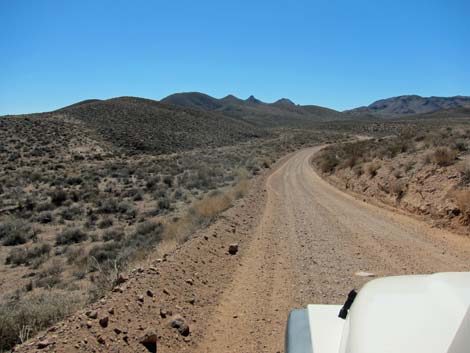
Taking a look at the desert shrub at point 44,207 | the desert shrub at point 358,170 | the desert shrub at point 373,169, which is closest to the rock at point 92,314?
the desert shrub at point 44,207

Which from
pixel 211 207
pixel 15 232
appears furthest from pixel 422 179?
pixel 15 232

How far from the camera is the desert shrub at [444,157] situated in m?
14.7

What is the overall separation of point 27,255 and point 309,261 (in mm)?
9178

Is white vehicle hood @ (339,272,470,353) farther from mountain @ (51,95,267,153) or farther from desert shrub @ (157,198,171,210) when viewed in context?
mountain @ (51,95,267,153)

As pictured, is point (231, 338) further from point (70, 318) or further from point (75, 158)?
point (75, 158)

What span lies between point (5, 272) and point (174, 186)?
47.5ft

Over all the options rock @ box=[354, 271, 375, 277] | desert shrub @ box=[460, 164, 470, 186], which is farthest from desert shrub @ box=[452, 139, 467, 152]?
rock @ box=[354, 271, 375, 277]

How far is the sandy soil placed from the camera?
16.7 feet

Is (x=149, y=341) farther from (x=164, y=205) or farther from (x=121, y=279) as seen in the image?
(x=164, y=205)

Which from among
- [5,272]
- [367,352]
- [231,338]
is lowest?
[5,272]

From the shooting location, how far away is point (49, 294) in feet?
27.2

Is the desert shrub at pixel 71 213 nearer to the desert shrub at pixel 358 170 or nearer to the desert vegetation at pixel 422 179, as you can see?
the desert vegetation at pixel 422 179

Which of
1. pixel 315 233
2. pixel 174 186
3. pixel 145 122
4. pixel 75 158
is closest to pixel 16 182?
pixel 174 186

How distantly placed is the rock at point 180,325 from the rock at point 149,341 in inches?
19.9
